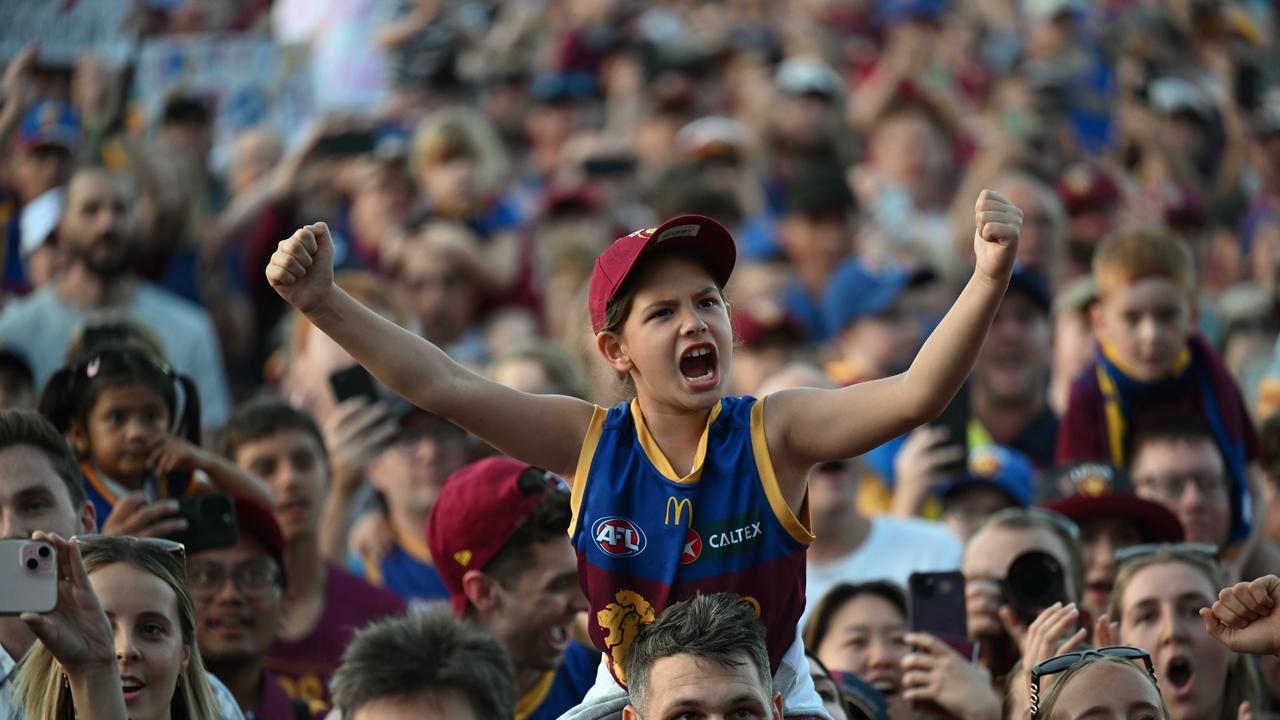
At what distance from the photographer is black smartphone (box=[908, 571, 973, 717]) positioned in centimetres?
566

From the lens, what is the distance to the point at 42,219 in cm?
924

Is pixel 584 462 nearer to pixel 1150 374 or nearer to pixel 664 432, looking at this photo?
pixel 664 432

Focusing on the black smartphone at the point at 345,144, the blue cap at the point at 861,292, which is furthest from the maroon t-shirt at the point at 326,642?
the black smartphone at the point at 345,144

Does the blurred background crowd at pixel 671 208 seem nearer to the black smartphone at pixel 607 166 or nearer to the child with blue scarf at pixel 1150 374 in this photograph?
the black smartphone at pixel 607 166

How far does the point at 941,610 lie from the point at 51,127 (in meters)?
6.84

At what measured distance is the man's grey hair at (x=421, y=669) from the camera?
17.2ft

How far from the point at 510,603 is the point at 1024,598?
1.56m

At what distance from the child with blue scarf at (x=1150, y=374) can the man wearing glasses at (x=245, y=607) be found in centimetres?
320

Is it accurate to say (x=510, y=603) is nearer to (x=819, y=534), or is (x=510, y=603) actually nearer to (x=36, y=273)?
(x=819, y=534)

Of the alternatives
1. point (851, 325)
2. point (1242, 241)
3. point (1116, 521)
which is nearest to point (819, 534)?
point (1116, 521)

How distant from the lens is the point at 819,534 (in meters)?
7.38

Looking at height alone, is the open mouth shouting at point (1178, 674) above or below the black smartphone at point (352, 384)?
below

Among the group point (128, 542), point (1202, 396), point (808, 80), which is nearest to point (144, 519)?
point (128, 542)

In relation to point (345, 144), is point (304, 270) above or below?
below
